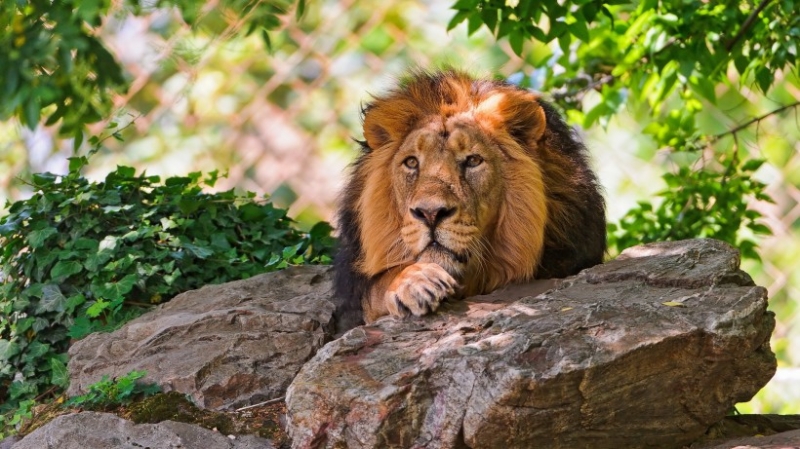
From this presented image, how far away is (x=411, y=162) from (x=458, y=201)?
13.5 inches

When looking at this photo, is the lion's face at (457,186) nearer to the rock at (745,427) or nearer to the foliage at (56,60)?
the rock at (745,427)

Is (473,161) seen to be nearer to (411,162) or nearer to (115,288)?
(411,162)

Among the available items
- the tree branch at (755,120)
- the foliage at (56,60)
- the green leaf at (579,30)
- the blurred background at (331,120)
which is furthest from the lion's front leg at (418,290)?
the blurred background at (331,120)

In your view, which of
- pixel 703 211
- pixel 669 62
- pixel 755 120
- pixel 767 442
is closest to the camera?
pixel 767 442

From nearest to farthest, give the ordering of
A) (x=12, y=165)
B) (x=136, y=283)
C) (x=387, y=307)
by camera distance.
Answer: (x=387, y=307), (x=136, y=283), (x=12, y=165)

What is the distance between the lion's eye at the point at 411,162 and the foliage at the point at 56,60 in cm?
161

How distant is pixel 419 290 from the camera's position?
13.2 feet

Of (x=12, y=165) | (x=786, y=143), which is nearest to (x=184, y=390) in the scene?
(x=12, y=165)

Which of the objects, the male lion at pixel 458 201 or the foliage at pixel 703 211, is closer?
the male lion at pixel 458 201

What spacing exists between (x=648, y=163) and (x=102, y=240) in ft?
15.3

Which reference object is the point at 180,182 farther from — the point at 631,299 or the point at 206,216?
the point at 631,299

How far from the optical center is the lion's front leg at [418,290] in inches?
158

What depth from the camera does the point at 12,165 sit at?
7750 mm

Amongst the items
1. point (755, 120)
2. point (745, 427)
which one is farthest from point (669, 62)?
point (745, 427)
